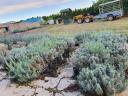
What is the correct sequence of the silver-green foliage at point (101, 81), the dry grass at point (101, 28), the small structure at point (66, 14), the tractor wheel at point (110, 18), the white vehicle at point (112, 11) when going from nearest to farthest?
the silver-green foliage at point (101, 81)
the dry grass at point (101, 28)
the tractor wheel at point (110, 18)
the white vehicle at point (112, 11)
the small structure at point (66, 14)

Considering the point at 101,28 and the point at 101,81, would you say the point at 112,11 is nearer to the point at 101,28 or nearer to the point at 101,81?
the point at 101,28

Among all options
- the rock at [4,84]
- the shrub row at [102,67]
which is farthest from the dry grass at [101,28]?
the shrub row at [102,67]

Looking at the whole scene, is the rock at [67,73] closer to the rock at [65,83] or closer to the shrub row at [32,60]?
the rock at [65,83]

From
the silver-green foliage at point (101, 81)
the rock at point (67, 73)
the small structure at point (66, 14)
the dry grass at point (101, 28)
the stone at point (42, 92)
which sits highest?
the silver-green foliage at point (101, 81)

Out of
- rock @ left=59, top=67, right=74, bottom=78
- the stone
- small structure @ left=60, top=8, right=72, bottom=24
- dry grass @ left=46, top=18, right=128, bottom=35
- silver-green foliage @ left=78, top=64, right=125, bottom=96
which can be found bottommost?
small structure @ left=60, top=8, right=72, bottom=24

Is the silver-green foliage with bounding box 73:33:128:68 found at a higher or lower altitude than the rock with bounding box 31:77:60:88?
higher

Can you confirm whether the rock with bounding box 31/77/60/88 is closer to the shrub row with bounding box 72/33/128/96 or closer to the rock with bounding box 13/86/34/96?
the rock with bounding box 13/86/34/96

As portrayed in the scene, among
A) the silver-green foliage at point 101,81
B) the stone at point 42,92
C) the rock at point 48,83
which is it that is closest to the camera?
the silver-green foliage at point 101,81

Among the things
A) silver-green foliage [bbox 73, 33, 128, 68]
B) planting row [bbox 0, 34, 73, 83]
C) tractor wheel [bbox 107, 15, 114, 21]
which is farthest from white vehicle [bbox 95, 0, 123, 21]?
silver-green foliage [bbox 73, 33, 128, 68]

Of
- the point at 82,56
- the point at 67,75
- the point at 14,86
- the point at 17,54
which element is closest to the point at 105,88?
the point at 82,56

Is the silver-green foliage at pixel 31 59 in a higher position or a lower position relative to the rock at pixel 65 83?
higher

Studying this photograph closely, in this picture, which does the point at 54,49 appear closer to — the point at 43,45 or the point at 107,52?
the point at 43,45

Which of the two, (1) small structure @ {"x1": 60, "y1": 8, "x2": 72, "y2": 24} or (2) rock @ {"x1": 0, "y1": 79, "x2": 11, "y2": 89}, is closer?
(2) rock @ {"x1": 0, "y1": 79, "x2": 11, "y2": 89}

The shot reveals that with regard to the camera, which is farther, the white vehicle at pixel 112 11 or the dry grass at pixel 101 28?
the white vehicle at pixel 112 11
